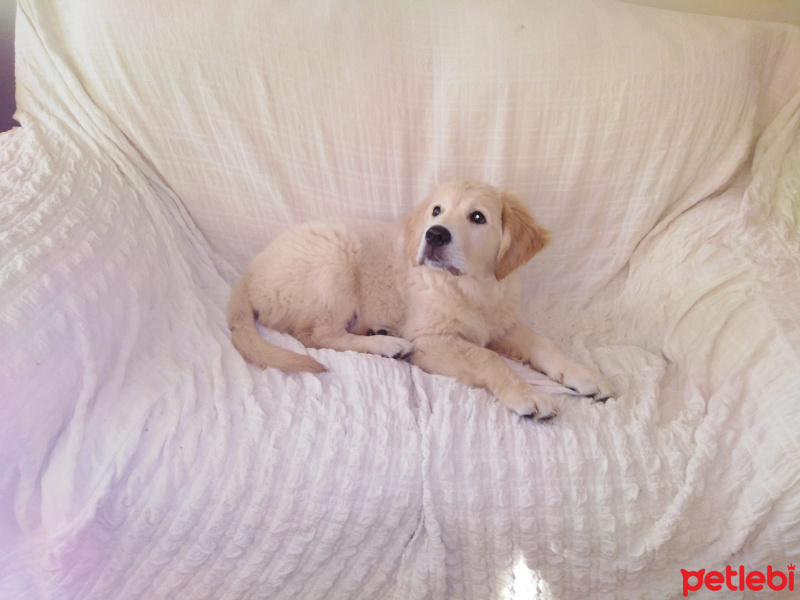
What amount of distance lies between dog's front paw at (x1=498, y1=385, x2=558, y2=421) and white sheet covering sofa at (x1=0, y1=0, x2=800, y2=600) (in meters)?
0.03

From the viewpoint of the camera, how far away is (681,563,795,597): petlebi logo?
46.8 inches

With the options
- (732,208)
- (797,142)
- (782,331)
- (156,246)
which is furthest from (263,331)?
(797,142)

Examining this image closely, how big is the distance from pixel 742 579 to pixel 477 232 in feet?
3.40

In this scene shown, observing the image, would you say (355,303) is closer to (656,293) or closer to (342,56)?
(342,56)

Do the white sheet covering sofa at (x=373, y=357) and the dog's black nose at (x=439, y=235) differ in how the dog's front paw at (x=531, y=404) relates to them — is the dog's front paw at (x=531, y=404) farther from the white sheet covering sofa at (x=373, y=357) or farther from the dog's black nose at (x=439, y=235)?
the dog's black nose at (x=439, y=235)

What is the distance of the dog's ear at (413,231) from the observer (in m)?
1.58

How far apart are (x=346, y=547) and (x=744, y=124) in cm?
175

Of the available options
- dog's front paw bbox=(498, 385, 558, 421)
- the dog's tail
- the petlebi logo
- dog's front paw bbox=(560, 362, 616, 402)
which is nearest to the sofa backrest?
the dog's tail

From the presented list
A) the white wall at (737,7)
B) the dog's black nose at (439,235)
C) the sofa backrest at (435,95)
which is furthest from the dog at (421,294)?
the white wall at (737,7)

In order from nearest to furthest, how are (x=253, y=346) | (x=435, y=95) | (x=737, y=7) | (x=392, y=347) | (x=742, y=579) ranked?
(x=742, y=579) → (x=253, y=346) → (x=392, y=347) → (x=435, y=95) → (x=737, y=7)

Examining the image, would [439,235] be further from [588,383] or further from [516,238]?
[588,383]

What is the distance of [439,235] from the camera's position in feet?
4.79

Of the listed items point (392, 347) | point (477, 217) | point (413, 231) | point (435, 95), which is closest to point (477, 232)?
point (477, 217)

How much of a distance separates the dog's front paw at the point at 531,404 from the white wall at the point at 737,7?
5.36ft
